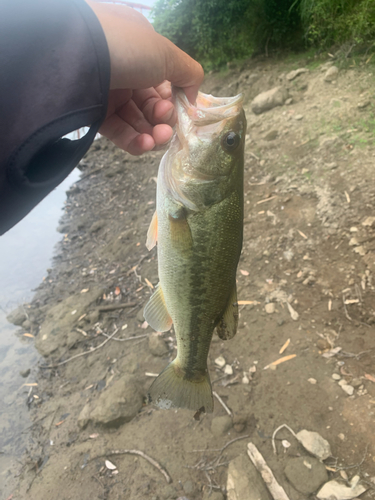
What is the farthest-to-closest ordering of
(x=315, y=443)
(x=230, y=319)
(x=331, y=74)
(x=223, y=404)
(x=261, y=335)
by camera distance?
(x=331, y=74) → (x=261, y=335) → (x=223, y=404) → (x=315, y=443) → (x=230, y=319)

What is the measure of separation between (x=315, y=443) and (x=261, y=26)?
29.3 feet

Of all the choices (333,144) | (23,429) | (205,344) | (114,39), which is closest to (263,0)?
(333,144)

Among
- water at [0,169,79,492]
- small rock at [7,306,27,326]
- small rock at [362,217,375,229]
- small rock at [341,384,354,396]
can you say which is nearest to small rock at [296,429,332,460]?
small rock at [341,384,354,396]

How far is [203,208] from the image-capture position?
1668 millimetres

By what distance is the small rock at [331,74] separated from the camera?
→ 5.89 metres

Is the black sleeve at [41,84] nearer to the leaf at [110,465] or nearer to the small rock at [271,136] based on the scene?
the leaf at [110,465]

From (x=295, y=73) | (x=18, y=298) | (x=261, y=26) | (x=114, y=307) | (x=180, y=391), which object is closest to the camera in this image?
(x=180, y=391)

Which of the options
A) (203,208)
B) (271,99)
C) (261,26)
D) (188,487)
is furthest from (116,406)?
(261,26)

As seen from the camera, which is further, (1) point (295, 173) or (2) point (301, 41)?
(2) point (301, 41)

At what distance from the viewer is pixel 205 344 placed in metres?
1.90

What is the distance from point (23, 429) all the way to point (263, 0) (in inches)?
373

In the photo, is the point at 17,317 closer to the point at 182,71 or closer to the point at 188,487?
the point at 188,487

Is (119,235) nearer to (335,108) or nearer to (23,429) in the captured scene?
(23,429)

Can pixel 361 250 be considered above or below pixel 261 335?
above
